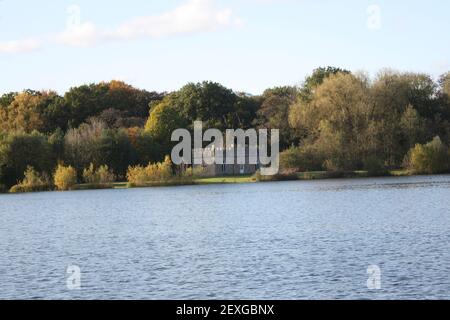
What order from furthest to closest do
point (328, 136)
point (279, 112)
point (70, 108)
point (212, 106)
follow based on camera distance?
point (70, 108) < point (212, 106) < point (279, 112) < point (328, 136)

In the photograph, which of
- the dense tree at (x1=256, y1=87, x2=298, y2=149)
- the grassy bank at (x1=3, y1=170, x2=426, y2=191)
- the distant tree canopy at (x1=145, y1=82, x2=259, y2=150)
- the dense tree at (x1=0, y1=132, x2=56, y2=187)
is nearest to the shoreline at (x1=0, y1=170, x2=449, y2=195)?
the grassy bank at (x1=3, y1=170, x2=426, y2=191)

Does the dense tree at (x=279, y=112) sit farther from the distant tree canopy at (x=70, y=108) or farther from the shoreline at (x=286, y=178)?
the distant tree canopy at (x=70, y=108)

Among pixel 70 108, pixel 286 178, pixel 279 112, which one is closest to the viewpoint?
pixel 286 178

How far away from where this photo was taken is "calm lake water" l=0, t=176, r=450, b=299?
68.5 feet

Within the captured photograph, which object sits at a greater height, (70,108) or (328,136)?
(70,108)

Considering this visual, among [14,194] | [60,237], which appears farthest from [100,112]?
[60,237]

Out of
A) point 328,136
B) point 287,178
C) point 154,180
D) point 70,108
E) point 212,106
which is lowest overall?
point 154,180

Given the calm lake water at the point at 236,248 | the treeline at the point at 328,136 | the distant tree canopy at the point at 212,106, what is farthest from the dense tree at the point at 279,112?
the calm lake water at the point at 236,248

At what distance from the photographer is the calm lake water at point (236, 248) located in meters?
20.9

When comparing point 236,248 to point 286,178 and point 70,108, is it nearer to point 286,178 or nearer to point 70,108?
point 286,178

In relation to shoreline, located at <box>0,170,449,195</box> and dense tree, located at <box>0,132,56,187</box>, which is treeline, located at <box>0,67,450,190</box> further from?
shoreline, located at <box>0,170,449,195</box>

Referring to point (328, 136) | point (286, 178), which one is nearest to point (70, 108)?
point (286, 178)

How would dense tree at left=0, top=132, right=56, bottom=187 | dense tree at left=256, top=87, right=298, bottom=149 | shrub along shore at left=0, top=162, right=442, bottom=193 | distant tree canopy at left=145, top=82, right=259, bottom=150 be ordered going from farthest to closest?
distant tree canopy at left=145, top=82, right=259, bottom=150 → dense tree at left=256, top=87, right=298, bottom=149 → dense tree at left=0, top=132, right=56, bottom=187 → shrub along shore at left=0, top=162, right=442, bottom=193

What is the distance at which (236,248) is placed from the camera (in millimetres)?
28188
